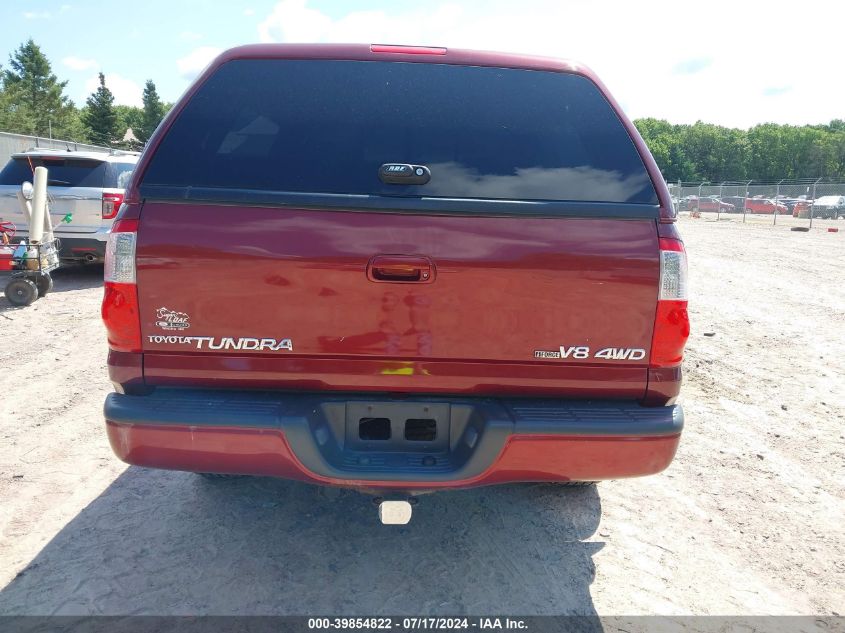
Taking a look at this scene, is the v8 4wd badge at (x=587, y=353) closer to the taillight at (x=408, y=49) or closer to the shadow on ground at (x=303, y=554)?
the shadow on ground at (x=303, y=554)

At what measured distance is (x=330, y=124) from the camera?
8.17 ft

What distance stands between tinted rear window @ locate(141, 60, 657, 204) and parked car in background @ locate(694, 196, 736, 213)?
39.6m

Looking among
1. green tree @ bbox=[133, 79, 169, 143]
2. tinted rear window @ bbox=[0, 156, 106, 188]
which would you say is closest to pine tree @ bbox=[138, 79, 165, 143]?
green tree @ bbox=[133, 79, 169, 143]

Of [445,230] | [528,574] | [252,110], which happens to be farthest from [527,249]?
[528,574]

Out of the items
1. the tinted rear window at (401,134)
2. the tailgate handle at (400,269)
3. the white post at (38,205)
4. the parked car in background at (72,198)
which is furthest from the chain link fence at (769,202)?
the tailgate handle at (400,269)

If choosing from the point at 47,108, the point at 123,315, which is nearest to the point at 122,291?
the point at 123,315

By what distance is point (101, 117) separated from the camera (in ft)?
237

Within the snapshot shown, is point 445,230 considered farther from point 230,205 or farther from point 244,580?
point 244,580

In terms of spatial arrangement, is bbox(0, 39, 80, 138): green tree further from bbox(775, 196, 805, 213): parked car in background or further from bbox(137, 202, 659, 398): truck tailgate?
bbox(137, 202, 659, 398): truck tailgate

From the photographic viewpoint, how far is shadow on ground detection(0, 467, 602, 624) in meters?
2.58

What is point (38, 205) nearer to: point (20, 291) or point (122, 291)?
point (20, 291)

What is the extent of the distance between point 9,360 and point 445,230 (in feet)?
17.1

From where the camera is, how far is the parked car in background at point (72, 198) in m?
8.68

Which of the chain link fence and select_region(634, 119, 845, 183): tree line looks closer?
the chain link fence
